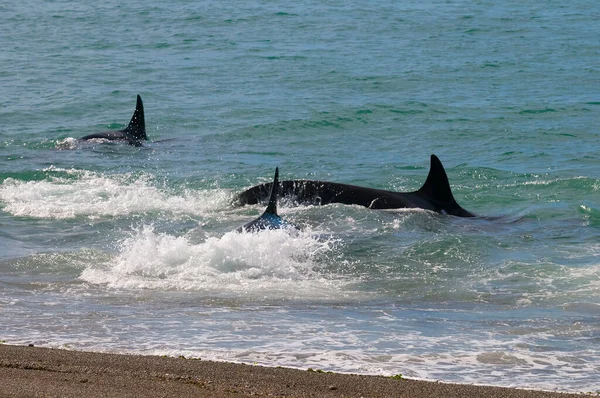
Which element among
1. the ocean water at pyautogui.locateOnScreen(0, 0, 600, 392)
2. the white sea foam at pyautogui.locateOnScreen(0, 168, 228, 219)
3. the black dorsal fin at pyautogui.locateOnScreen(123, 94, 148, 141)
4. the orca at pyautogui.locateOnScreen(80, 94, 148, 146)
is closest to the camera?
the ocean water at pyautogui.locateOnScreen(0, 0, 600, 392)

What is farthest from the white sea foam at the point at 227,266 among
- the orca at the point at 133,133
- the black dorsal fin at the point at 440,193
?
the orca at the point at 133,133

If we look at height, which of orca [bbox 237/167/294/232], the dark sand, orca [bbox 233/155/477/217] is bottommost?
orca [bbox 233/155/477/217]

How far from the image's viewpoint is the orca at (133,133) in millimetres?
19625

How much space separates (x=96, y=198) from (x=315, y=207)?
326cm

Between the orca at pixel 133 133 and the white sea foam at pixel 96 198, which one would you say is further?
the orca at pixel 133 133

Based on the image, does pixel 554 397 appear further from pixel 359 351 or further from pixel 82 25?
pixel 82 25

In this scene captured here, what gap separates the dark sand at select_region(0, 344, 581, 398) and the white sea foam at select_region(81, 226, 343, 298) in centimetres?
276

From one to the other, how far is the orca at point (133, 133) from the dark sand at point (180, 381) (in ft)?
41.4

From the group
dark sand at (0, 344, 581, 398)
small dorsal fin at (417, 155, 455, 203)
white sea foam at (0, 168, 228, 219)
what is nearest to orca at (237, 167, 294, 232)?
white sea foam at (0, 168, 228, 219)

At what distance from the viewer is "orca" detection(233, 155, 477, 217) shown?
13.8 metres

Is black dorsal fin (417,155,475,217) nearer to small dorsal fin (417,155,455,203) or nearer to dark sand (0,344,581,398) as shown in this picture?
small dorsal fin (417,155,455,203)

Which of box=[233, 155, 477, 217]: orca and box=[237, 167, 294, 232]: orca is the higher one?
box=[237, 167, 294, 232]: orca

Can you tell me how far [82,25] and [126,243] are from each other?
28.5 meters

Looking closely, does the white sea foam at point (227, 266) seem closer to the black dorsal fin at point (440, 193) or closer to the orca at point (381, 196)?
the orca at point (381, 196)
